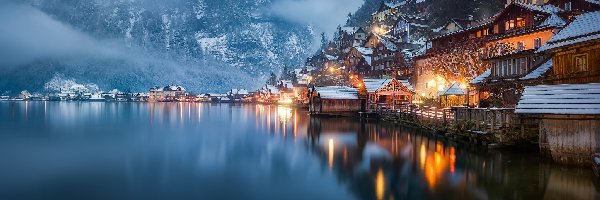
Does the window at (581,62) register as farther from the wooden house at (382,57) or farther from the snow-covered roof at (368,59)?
the snow-covered roof at (368,59)

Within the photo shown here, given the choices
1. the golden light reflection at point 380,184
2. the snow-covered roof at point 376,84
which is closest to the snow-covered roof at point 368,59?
the snow-covered roof at point 376,84

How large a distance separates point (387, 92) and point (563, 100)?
4382 centimetres

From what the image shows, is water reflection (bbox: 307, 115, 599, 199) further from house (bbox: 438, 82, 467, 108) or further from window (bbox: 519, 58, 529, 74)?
house (bbox: 438, 82, 467, 108)

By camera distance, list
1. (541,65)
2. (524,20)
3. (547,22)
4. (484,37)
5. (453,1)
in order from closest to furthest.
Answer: (541,65) → (547,22) → (524,20) → (484,37) → (453,1)

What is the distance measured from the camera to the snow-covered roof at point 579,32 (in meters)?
22.6

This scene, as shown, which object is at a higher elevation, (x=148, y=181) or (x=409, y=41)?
(x=409, y=41)

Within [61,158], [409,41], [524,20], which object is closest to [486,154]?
[61,158]

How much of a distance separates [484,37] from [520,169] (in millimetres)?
39409

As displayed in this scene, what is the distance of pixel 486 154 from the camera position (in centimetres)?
2625

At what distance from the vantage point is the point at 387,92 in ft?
211

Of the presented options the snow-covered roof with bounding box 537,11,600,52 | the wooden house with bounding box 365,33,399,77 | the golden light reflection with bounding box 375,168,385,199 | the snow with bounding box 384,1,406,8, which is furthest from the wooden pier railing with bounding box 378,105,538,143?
the snow with bounding box 384,1,406,8

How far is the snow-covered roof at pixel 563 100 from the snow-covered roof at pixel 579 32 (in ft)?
10.9

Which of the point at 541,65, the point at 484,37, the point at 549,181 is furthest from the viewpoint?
the point at 484,37

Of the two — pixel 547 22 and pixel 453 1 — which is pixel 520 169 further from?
pixel 453 1
